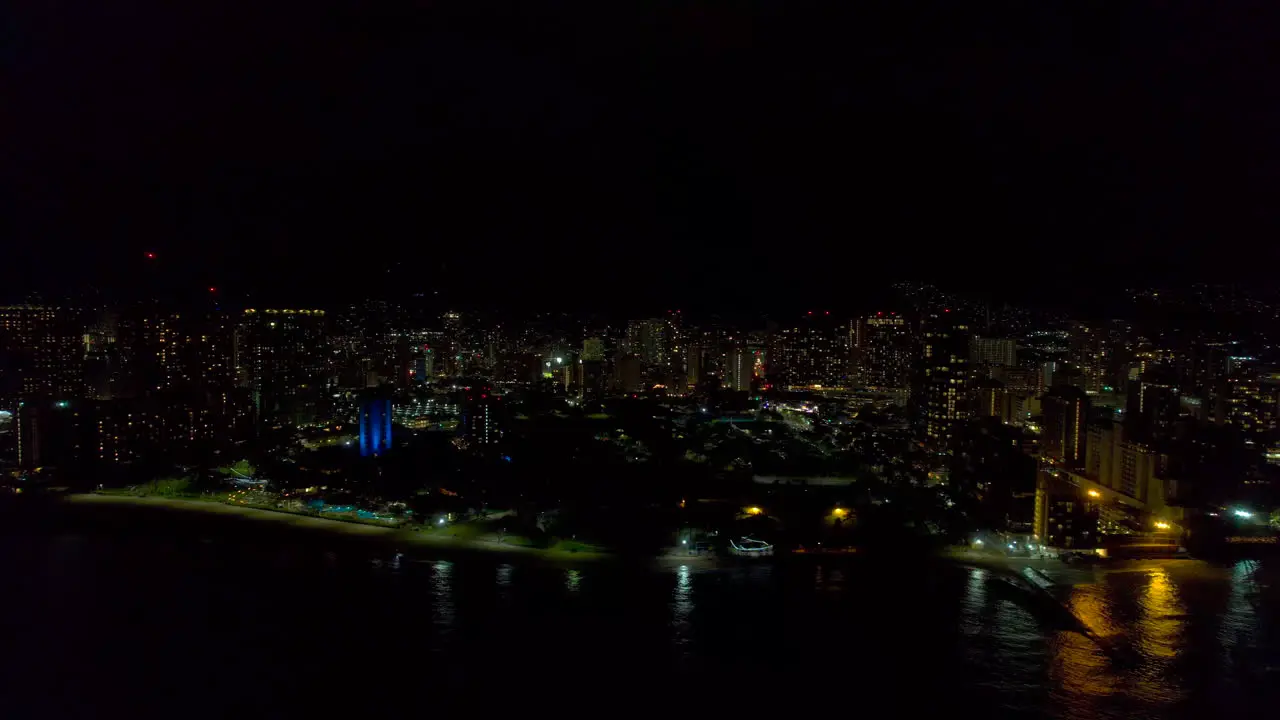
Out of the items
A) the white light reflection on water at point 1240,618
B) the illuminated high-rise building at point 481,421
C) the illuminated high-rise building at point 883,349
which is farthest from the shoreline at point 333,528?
the illuminated high-rise building at point 883,349

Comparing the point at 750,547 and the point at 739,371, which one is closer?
the point at 750,547

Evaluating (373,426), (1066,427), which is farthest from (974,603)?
(373,426)

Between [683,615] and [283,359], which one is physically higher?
[283,359]

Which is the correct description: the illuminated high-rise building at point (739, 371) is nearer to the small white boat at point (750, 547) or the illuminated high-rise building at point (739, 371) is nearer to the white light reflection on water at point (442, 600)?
the small white boat at point (750, 547)

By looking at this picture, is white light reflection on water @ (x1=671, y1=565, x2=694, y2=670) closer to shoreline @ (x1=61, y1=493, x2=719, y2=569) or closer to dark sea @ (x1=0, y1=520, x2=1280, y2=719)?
dark sea @ (x1=0, y1=520, x2=1280, y2=719)

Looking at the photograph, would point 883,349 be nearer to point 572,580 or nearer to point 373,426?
point 373,426

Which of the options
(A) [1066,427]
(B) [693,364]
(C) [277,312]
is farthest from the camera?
(B) [693,364]

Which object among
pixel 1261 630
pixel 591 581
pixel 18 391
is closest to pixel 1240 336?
pixel 1261 630
